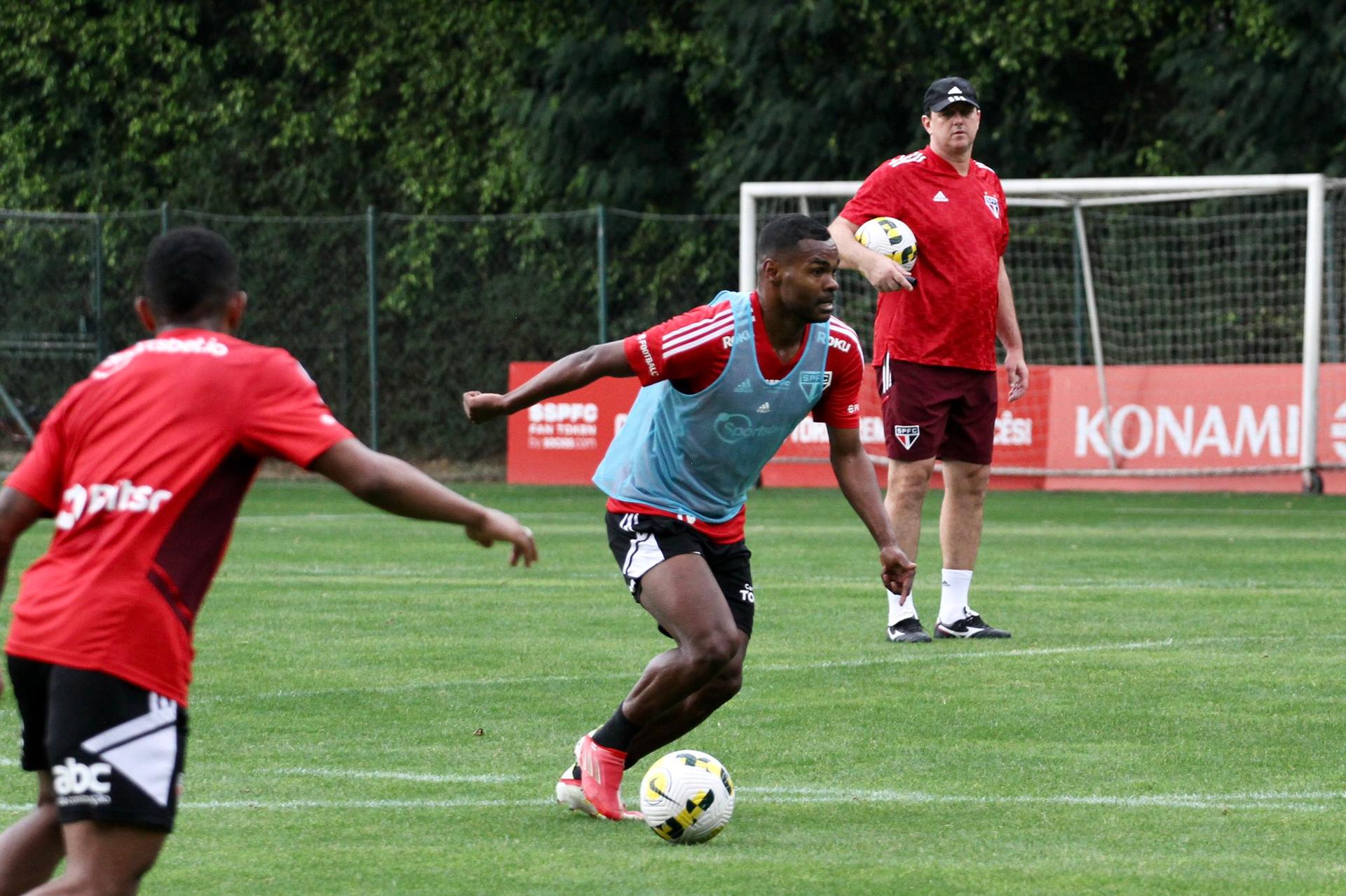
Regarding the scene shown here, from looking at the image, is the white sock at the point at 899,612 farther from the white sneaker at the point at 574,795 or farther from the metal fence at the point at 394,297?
the metal fence at the point at 394,297

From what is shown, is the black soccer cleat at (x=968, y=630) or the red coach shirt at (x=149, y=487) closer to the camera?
the red coach shirt at (x=149, y=487)

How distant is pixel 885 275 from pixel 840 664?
1.58 meters

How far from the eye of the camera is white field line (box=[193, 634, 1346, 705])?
8.09 meters

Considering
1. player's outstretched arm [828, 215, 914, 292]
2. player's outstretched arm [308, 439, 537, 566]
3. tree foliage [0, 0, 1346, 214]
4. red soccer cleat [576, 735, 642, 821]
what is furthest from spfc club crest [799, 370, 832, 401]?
tree foliage [0, 0, 1346, 214]

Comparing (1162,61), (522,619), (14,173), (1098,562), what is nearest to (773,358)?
(522,619)

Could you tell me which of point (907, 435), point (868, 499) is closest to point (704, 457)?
point (868, 499)

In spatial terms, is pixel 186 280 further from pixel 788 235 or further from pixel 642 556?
pixel 788 235

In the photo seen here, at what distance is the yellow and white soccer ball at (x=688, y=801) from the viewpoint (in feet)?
18.2

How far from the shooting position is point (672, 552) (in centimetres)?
617

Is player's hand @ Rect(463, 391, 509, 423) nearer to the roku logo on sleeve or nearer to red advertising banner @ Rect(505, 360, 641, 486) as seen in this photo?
the roku logo on sleeve

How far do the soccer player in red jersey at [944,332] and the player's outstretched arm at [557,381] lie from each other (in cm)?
379

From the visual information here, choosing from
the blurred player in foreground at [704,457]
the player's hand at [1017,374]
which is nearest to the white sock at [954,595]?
the player's hand at [1017,374]

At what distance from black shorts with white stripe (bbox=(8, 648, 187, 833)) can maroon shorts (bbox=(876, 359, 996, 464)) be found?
6104 mm

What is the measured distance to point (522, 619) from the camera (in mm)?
10508
